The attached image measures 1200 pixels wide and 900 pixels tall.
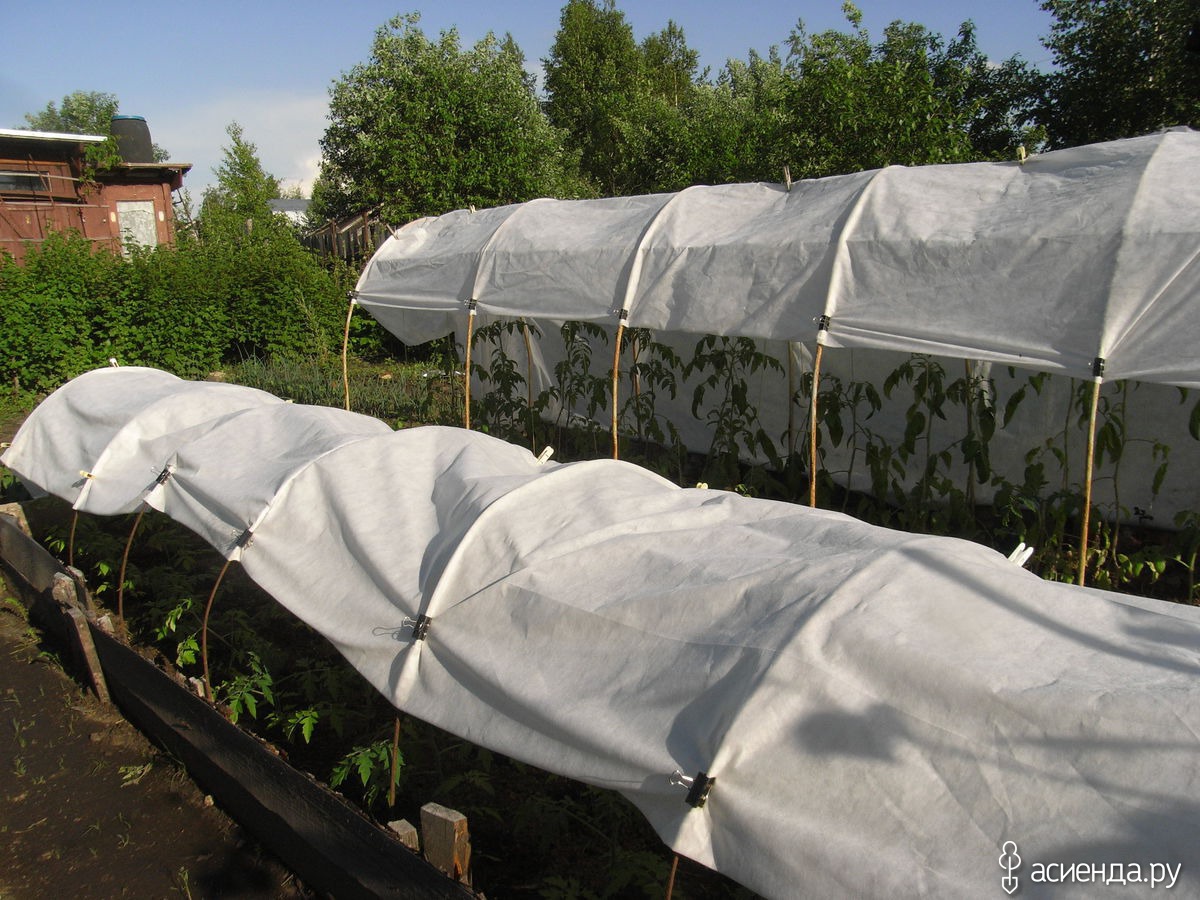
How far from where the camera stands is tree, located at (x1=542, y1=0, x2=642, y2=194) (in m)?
31.1

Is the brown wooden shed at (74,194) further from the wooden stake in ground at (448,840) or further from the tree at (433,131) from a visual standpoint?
the wooden stake in ground at (448,840)

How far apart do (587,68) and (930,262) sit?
2974 cm

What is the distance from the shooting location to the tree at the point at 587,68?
3108 cm

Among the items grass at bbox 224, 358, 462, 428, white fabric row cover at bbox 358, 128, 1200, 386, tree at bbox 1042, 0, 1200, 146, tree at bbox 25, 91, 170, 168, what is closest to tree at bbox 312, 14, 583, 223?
grass at bbox 224, 358, 462, 428

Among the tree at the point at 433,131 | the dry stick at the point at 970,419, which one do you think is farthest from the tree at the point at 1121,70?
the dry stick at the point at 970,419

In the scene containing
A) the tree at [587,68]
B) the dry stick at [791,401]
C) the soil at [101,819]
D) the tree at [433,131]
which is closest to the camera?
the soil at [101,819]

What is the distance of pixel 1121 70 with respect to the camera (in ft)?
46.7

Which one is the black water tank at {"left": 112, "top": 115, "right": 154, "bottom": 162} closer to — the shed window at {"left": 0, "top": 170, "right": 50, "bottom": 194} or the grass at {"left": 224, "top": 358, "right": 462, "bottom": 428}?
the shed window at {"left": 0, "top": 170, "right": 50, "bottom": 194}

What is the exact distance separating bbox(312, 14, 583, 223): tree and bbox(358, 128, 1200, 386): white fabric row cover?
26.2ft

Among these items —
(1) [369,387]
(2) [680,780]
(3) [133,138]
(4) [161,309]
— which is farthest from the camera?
(3) [133,138]

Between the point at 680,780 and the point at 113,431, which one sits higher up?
the point at 113,431

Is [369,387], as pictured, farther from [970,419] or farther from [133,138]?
[133,138]

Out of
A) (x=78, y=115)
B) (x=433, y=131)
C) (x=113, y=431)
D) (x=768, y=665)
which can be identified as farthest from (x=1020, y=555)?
(x=78, y=115)

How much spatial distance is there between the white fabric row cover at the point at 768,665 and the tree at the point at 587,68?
27.8 meters
